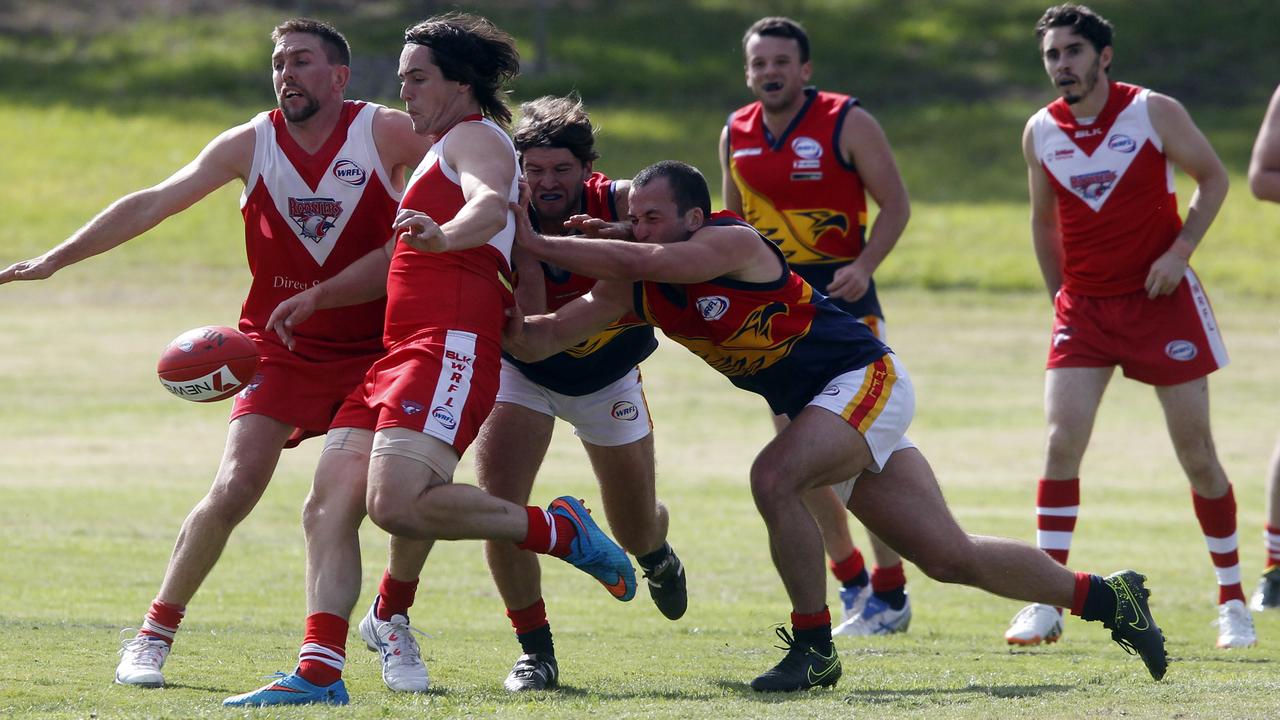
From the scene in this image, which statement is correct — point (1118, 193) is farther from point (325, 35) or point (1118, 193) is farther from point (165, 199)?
point (165, 199)

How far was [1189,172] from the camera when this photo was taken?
7.61 m

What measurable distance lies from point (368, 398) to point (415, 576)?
1.07 metres

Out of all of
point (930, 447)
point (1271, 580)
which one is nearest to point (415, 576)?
point (1271, 580)

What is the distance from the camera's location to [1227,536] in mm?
7867

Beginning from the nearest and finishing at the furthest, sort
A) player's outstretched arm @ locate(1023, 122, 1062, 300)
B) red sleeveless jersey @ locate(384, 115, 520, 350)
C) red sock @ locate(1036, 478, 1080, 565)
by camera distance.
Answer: red sleeveless jersey @ locate(384, 115, 520, 350) → red sock @ locate(1036, 478, 1080, 565) → player's outstretched arm @ locate(1023, 122, 1062, 300)

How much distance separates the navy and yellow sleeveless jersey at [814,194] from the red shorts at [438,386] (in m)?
3.09

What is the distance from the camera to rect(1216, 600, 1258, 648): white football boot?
7430 millimetres

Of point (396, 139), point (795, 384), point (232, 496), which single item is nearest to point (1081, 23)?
point (795, 384)

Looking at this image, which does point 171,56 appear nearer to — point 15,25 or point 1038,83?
point 15,25

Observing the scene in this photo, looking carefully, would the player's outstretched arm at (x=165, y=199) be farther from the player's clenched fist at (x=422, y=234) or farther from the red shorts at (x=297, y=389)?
the player's clenched fist at (x=422, y=234)

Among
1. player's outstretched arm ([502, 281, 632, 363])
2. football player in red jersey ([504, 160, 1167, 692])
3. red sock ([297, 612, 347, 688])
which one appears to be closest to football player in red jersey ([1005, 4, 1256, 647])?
football player in red jersey ([504, 160, 1167, 692])

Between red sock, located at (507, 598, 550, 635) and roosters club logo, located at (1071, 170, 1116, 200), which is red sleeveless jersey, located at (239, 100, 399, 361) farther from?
roosters club logo, located at (1071, 170, 1116, 200)

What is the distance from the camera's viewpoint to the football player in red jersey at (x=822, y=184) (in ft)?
27.2

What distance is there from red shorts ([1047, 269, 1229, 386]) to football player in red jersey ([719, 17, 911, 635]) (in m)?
0.98
